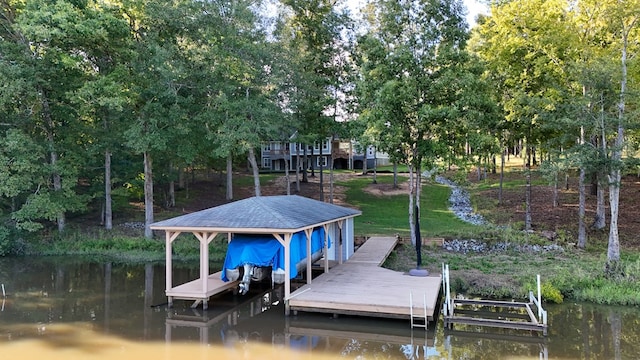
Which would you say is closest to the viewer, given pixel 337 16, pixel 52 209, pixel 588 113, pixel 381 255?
pixel 588 113

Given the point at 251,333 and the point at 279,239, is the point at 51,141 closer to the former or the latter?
the point at 279,239

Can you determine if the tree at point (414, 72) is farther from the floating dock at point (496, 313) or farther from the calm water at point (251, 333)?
the calm water at point (251, 333)

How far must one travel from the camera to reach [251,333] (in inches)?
385

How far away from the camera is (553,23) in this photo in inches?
661

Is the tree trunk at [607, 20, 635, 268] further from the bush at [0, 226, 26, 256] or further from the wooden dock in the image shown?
the bush at [0, 226, 26, 256]

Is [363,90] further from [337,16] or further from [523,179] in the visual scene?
[523,179]

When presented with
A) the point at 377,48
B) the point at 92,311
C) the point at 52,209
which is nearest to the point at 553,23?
the point at 377,48

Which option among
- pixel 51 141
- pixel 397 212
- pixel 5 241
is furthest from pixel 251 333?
pixel 397 212

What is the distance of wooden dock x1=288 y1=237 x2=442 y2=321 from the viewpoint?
398 inches

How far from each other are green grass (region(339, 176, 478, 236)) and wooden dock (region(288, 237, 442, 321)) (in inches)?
303

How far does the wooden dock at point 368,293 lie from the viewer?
1011 centimetres

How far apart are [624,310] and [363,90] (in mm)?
10957

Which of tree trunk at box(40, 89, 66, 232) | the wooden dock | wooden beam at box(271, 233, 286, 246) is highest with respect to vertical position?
tree trunk at box(40, 89, 66, 232)

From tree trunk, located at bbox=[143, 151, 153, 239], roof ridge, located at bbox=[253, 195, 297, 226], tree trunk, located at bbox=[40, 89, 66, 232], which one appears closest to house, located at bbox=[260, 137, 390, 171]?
tree trunk, located at bbox=[143, 151, 153, 239]
